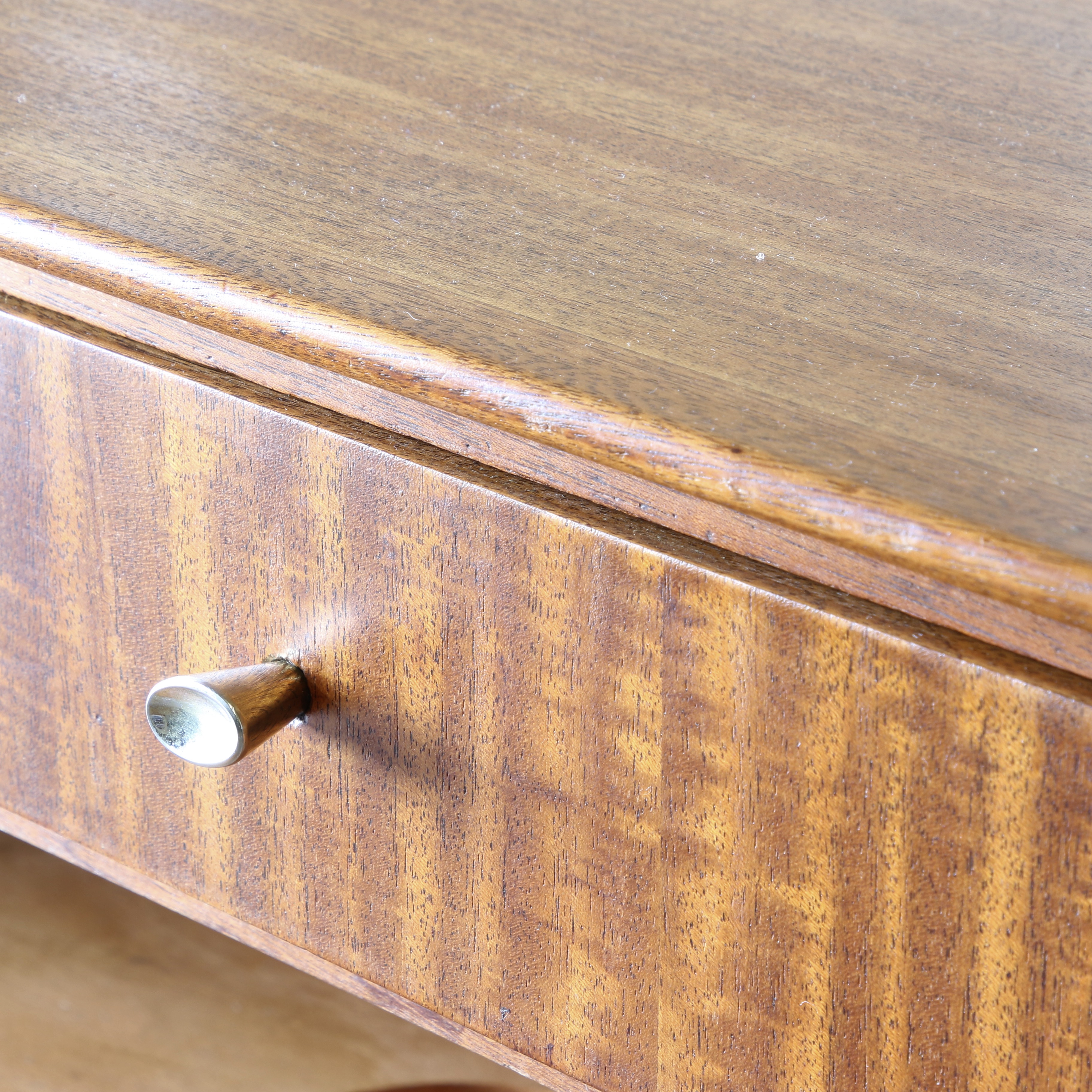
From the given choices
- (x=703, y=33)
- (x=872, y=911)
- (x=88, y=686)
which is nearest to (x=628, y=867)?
(x=872, y=911)

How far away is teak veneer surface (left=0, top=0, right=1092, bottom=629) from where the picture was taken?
216mm

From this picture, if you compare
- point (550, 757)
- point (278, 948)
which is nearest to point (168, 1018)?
point (278, 948)

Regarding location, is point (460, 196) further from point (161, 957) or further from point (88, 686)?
point (161, 957)

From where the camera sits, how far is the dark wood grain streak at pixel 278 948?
0.29m

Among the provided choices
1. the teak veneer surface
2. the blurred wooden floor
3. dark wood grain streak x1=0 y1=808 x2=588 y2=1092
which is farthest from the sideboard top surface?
the blurred wooden floor

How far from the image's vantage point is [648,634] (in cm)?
23

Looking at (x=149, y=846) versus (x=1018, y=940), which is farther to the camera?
(x=149, y=846)

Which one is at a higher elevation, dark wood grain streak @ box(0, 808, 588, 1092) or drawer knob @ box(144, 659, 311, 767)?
drawer knob @ box(144, 659, 311, 767)

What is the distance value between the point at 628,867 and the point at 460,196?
0.52 feet

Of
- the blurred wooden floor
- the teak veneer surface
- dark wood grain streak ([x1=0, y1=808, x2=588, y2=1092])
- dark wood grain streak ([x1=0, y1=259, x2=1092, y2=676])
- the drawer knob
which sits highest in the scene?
the teak veneer surface

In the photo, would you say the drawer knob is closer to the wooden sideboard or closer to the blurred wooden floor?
the wooden sideboard

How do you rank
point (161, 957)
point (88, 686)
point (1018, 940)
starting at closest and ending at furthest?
point (1018, 940) < point (88, 686) < point (161, 957)

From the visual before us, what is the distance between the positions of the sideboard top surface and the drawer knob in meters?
0.08

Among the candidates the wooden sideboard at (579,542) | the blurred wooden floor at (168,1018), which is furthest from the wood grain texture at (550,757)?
the blurred wooden floor at (168,1018)
